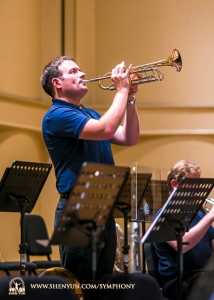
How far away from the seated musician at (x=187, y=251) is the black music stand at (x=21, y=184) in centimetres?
88

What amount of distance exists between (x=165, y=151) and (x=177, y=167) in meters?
3.34

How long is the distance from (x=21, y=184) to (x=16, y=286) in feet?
5.53

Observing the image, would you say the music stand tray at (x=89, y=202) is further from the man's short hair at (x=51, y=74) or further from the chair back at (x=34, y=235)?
the chair back at (x=34, y=235)

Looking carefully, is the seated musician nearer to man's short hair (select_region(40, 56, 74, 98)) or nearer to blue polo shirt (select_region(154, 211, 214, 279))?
blue polo shirt (select_region(154, 211, 214, 279))

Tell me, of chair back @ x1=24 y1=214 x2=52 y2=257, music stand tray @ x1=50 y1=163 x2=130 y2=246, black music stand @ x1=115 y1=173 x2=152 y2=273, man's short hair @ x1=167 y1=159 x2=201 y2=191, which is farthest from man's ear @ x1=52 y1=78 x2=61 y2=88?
chair back @ x1=24 y1=214 x2=52 y2=257

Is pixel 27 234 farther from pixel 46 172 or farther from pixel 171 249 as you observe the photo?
pixel 171 249

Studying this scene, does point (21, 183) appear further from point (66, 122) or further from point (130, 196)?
point (66, 122)

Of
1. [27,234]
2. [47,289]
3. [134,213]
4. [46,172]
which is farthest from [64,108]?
[27,234]

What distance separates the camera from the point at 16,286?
2496 mm

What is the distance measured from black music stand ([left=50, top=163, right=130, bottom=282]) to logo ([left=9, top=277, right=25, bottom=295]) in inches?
10.3

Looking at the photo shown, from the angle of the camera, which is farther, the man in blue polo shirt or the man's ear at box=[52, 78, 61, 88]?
the man's ear at box=[52, 78, 61, 88]

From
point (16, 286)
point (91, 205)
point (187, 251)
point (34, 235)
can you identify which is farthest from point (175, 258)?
point (34, 235)

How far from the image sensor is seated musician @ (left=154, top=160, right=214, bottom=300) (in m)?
3.69

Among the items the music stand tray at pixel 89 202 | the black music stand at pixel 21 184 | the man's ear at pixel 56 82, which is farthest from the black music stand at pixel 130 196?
the music stand tray at pixel 89 202
